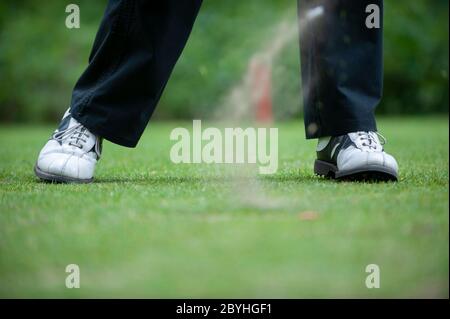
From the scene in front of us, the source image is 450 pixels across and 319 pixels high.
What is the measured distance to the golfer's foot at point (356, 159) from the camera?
77.5 inches

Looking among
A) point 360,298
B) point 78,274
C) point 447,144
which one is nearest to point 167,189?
point 78,274

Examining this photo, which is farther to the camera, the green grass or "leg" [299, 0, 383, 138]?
"leg" [299, 0, 383, 138]

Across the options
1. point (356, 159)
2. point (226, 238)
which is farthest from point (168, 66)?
point (226, 238)

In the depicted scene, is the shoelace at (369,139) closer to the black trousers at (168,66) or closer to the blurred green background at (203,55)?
the black trousers at (168,66)

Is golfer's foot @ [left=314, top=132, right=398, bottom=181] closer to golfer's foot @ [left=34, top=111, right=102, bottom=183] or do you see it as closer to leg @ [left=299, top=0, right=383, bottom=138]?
leg @ [left=299, top=0, right=383, bottom=138]

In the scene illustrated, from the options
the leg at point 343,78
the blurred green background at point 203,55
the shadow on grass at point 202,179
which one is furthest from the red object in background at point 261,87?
the blurred green background at point 203,55

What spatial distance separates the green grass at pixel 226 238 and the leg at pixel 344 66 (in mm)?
228

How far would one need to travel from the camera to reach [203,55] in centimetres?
956

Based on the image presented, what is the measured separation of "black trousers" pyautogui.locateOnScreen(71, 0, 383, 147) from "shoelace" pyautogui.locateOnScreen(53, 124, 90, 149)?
0.03 m

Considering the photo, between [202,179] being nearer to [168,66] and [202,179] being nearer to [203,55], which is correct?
[168,66]

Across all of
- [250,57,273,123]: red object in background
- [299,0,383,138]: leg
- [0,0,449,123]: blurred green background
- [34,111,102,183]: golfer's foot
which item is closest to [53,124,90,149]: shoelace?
[34,111,102,183]: golfer's foot

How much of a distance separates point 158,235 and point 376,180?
2.84 feet

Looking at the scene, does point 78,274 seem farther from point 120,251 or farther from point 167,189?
point 167,189

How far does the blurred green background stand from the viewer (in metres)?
9.45
